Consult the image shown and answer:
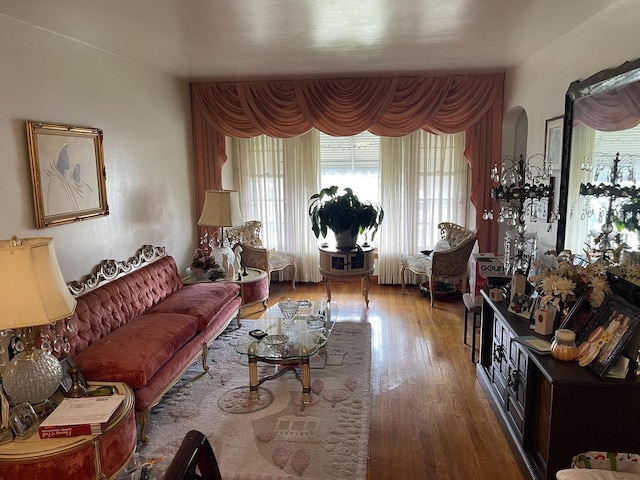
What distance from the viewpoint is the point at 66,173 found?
3539mm

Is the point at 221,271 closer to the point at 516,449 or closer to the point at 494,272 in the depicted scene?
the point at 494,272

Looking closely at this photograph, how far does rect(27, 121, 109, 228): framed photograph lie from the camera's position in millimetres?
3238

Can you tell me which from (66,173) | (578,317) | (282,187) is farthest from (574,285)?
(282,187)

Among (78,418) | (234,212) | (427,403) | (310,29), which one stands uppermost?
(310,29)

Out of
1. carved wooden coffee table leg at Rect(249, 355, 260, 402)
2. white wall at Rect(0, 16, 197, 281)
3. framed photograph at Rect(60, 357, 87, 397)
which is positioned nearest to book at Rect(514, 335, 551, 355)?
carved wooden coffee table leg at Rect(249, 355, 260, 402)

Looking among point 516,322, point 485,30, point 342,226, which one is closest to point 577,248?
point 516,322

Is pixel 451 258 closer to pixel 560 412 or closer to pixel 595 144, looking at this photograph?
pixel 595 144

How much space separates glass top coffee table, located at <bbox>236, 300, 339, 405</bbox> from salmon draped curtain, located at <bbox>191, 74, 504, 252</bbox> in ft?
8.24

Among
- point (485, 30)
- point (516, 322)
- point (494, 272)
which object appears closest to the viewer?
point (516, 322)

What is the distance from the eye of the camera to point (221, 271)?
5.16 metres

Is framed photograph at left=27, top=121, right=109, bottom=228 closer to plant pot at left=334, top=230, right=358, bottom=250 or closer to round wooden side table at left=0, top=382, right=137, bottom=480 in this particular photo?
round wooden side table at left=0, top=382, right=137, bottom=480

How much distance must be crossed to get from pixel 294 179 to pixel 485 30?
3453 millimetres

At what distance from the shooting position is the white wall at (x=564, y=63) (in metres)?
2.87

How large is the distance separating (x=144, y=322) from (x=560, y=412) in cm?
292
